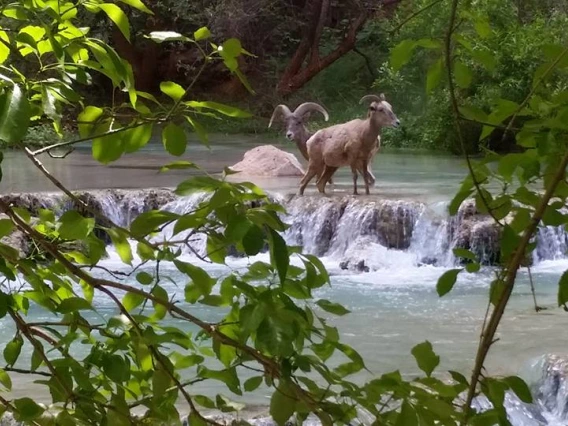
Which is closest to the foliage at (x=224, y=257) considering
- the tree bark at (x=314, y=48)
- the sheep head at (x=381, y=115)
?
the sheep head at (x=381, y=115)

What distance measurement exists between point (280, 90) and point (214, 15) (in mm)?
2528

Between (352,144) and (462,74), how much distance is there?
10499 millimetres

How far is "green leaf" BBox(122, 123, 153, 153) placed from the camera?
1527 mm

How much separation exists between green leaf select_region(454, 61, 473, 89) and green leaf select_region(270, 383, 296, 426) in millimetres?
445

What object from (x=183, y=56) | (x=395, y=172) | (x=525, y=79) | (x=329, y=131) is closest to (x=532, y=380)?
(x=329, y=131)

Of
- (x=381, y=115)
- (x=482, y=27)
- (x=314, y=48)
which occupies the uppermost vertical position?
(x=314, y=48)

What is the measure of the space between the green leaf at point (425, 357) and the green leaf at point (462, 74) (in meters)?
0.34

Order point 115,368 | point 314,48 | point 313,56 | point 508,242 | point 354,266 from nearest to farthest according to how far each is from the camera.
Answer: point 508,242 → point 115,368 → point 354,266 → point 314,48 → point 313,56

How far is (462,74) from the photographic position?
4.68 feet

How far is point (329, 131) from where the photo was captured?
483 inches

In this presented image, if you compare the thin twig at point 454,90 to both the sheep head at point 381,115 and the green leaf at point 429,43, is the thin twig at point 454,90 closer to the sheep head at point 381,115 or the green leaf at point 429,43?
the green leaf at point 429,43

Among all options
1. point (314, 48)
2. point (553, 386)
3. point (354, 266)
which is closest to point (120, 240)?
point (553, 386)

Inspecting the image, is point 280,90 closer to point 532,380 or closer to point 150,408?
point 532,380

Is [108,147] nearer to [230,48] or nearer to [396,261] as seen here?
[230,48]
